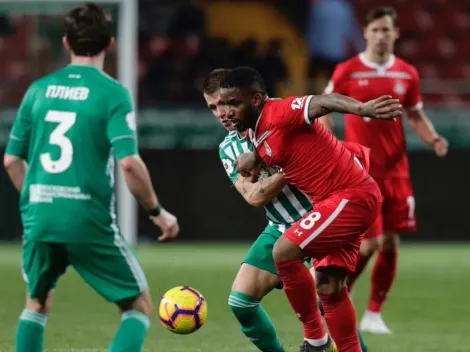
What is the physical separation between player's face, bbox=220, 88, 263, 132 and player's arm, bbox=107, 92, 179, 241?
67 cm

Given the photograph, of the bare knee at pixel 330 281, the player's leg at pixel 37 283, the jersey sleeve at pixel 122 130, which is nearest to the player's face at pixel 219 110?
the jersey sleeve at pixel 122 130

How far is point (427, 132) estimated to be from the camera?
8.55 meters

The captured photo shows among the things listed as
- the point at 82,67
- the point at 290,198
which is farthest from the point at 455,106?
the point at 82,67

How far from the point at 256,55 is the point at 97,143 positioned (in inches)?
465

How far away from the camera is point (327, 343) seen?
6102 mm

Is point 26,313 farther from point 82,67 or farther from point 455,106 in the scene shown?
point 455,106

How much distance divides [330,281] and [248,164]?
0.70 meters

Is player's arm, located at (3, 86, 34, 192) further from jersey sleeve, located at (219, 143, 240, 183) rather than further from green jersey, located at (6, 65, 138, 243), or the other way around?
jersey sleeve, located at (219, 143, 240, 183)

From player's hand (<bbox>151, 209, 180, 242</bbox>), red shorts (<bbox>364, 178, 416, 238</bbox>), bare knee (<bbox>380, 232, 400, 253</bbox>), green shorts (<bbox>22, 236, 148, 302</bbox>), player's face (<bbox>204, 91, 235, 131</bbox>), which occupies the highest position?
player's face (<bbox>204, 91, 235, 131</bbox>)

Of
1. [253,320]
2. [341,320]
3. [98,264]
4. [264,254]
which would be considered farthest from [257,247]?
[98,264]

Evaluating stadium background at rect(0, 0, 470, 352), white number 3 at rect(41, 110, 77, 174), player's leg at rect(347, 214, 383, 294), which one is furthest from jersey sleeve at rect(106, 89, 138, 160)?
stadium background at rect(0, 0, 470, 352)

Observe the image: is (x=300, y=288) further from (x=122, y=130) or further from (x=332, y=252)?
(x=122, y=130)

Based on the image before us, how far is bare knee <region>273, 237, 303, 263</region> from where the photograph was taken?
571 cm

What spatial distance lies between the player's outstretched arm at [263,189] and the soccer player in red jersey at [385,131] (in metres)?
2.36
